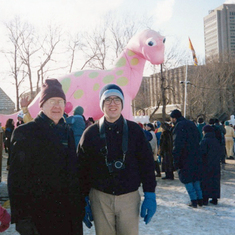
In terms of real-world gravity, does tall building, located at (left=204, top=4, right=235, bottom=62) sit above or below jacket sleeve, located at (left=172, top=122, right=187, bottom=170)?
above

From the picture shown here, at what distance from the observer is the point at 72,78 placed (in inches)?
307

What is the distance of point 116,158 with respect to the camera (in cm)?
227

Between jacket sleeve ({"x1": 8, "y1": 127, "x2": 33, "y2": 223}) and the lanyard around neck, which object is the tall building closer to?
the lanyard around neck

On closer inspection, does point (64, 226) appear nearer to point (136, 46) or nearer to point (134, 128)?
point (134, 128)

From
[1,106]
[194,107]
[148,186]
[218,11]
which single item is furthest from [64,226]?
[218,11]

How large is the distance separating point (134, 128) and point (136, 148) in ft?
0.57

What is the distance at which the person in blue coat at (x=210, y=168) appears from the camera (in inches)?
189

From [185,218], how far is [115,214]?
2236mm

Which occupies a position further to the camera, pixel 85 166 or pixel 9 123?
pixel 9 123

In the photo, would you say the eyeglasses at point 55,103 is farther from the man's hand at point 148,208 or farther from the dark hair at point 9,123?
the dark hair at point 9,123

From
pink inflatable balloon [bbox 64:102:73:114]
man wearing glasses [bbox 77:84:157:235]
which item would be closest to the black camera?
man wearing glasses [bbox 77:84:157:235]

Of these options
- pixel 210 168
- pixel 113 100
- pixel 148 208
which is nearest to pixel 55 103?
pixel 113 100

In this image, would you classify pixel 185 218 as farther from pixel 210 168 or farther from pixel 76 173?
pixel 76 173

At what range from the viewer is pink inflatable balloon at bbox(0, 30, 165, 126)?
7691mm
